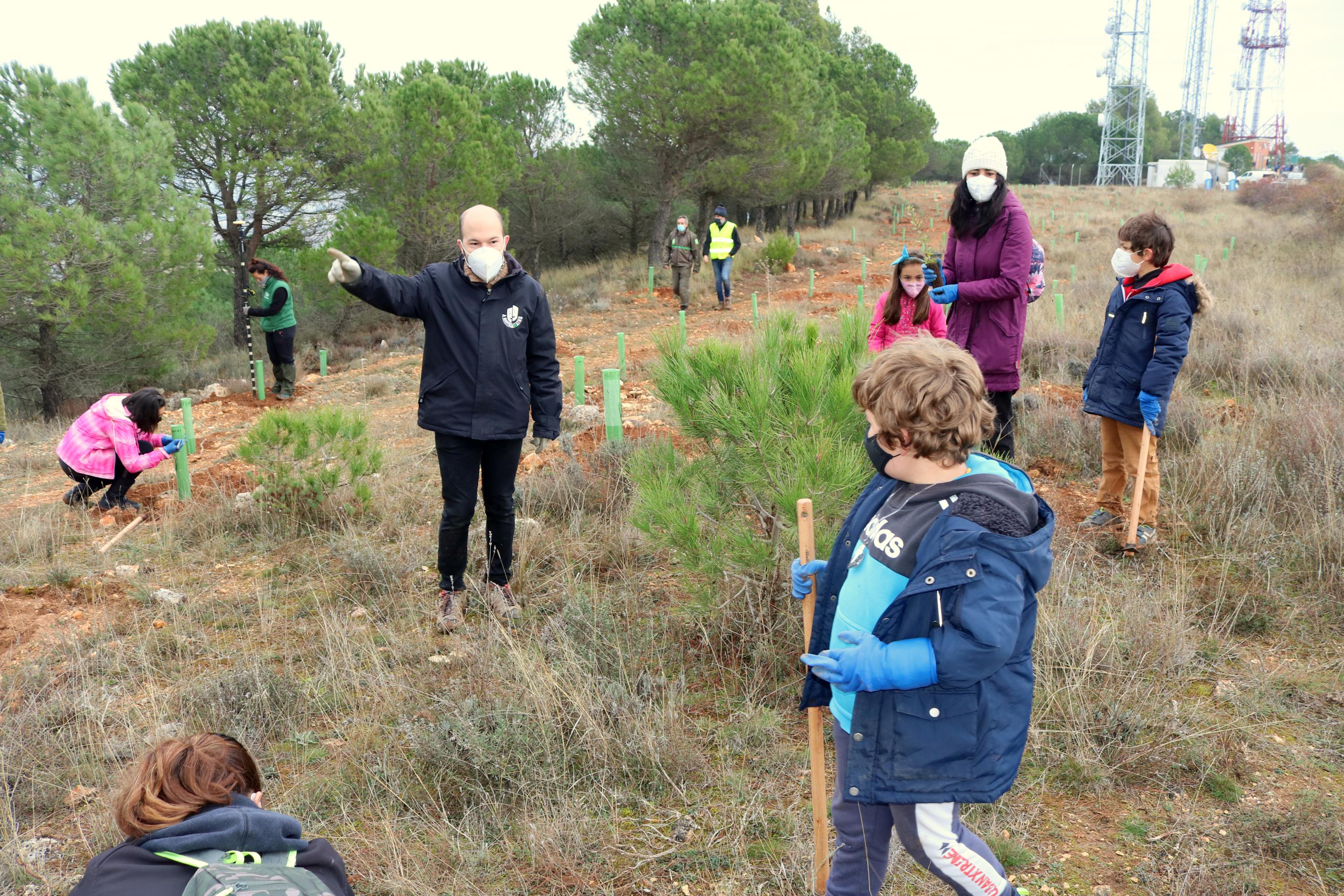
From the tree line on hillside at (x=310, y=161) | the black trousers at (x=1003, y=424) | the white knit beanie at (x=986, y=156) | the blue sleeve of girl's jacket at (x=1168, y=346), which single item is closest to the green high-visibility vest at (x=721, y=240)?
the tree line on hillside at (x=310, y=161)

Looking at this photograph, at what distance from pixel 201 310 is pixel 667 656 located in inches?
845

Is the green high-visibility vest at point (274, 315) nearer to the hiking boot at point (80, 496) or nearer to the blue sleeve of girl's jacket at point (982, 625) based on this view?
the hiking boot at point (80, 496)

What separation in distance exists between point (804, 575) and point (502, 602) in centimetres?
210

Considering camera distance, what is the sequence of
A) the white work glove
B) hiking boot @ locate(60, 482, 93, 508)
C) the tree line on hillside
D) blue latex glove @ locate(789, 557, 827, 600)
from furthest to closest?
the tree line on hillside < hiking boot @ locate(60, 482, 93, 508) < the white work glove < blue latex glove @ locate(789, 557, 827, 600)

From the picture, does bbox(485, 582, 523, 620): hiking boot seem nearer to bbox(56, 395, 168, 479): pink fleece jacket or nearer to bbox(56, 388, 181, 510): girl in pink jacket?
bbox(56, 388, 181, 510): girl in pink jacket

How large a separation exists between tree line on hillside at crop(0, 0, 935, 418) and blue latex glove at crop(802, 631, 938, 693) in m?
13.9

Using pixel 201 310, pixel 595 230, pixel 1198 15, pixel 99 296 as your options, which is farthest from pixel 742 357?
pixel 1198 15

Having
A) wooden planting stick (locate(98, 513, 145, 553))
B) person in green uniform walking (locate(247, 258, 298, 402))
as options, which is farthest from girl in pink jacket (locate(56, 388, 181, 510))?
person in green uniform walking (locate(247, 258, 298, 402))

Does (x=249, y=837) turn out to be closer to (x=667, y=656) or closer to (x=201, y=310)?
(x=667, y=656)

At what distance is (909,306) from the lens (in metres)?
4.53

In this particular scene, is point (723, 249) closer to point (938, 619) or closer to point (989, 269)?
point (989, 269)

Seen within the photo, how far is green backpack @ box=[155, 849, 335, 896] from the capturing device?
4.67 feet

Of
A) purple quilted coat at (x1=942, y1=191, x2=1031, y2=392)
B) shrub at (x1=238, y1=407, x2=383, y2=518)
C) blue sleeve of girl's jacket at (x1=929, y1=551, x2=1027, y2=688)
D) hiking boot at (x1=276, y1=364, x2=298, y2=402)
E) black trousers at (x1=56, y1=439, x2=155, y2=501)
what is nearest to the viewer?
blue sleeve of girl's jacket at (x1=929, y1=551, x2=1027, y2=688)

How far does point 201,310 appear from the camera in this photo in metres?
21.2
